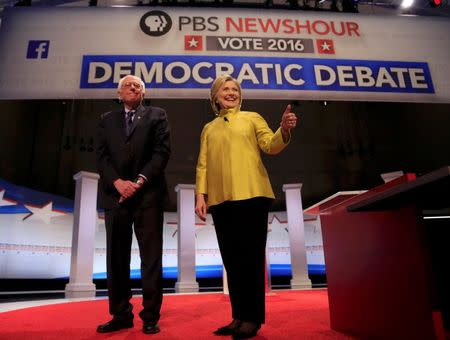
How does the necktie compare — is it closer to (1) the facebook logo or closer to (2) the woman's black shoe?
(2) the woman's black shoe

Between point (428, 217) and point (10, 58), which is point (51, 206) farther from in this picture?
point (428, 217)

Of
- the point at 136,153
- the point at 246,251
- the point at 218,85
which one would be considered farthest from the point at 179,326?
the point at 218,85

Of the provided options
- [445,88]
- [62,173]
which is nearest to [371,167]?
[445,88]

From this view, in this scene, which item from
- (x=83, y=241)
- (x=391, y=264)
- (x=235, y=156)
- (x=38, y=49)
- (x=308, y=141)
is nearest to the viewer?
(x=391, y=264)

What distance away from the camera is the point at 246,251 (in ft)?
5.32

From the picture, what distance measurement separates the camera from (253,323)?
5.07ft

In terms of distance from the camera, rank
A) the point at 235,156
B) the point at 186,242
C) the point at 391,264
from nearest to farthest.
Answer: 1. the point at 391,264
2. the point at 235,156
3. the point at 186,242

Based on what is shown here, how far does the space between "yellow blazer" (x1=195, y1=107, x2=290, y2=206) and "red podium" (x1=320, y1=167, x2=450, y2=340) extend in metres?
0.45

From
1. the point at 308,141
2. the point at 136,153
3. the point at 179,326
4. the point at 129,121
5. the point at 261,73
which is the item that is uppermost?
the point at 308,141

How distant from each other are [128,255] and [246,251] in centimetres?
68

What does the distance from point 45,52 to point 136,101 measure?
5.47 ft

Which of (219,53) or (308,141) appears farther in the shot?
(308,141)

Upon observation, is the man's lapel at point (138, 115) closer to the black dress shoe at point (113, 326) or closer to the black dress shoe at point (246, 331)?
the black dress shoe at point (113, 326)

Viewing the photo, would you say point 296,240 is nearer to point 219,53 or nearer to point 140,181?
point 219,53
